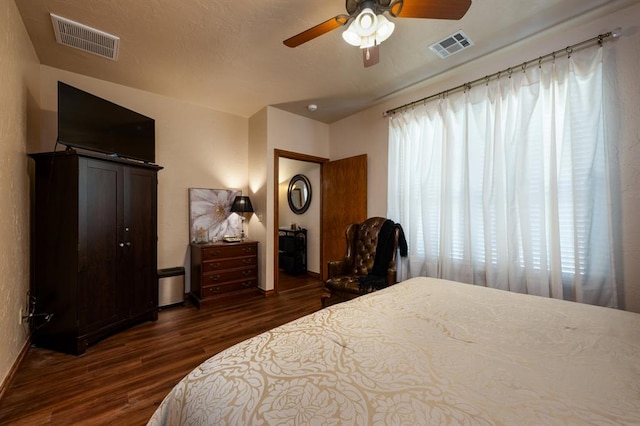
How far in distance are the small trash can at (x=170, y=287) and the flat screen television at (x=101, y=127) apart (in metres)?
1.39

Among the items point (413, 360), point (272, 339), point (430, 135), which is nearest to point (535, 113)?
point (430, 135)

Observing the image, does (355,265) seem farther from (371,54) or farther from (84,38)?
(84,38)

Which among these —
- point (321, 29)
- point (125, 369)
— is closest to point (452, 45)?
point (321, 29)

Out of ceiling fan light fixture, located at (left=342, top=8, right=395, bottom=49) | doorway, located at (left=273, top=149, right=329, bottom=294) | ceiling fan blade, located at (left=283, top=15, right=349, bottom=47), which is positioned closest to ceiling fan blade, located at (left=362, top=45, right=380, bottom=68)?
ceiling fan light fixture, located at (left=342, top=8, right=395, bottom=49)

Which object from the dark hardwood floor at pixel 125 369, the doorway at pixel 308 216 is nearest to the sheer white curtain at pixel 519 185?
the doorway at pixel 308 216

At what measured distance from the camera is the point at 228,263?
339 cm

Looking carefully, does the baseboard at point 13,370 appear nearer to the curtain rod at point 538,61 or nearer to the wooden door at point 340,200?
the wooden door at point 340,200

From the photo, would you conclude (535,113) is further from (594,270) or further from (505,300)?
(505,300)

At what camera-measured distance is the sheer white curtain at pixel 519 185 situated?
1.89m

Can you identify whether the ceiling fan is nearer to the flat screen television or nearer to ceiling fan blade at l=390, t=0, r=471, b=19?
ceiling fan blade at l=390, t=0, r=471, b=19

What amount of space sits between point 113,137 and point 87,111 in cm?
30

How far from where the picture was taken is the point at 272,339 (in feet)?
3.18

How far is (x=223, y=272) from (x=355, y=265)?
68.7 inches

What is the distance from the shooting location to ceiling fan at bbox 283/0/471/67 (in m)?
1.43
